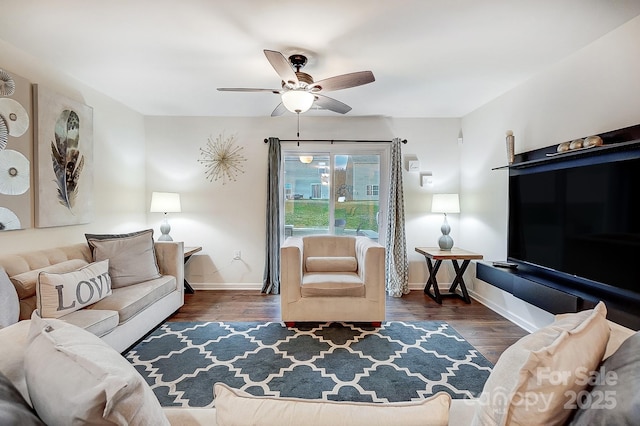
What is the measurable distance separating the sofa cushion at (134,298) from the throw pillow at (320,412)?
2039 millimetres

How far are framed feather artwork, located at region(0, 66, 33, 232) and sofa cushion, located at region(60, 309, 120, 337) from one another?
0.94 meters

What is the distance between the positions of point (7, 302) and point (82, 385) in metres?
1.87

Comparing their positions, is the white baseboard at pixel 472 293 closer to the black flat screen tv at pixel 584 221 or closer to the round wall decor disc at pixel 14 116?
the black flat screen tv at pixel 584 221

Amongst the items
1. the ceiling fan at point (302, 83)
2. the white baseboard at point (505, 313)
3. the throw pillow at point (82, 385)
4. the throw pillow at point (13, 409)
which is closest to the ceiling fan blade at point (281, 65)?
the ceiling fan at point (302, 83)

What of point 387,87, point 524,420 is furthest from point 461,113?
point 524,420

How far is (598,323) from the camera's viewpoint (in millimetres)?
851

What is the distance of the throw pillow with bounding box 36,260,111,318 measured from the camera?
1994 millimetres

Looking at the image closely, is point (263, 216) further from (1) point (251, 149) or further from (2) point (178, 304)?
(2) point (178, 304)

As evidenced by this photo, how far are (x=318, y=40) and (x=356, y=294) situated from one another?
2.26 metres

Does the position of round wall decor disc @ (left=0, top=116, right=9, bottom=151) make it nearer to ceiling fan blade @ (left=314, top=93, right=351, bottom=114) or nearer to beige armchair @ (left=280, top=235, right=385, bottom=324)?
beige armchair @ (left=280, top=235, right=385, bottom=324)

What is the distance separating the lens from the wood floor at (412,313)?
9.18 ft

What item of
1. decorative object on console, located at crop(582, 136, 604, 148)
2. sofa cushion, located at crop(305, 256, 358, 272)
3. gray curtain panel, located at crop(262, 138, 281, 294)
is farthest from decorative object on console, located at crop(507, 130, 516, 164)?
gray curtain panel, located at crop(262, 138, 281, 294)

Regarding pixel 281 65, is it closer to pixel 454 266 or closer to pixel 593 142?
pixel 593 142

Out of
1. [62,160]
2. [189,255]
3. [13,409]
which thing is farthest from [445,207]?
[62,160]
